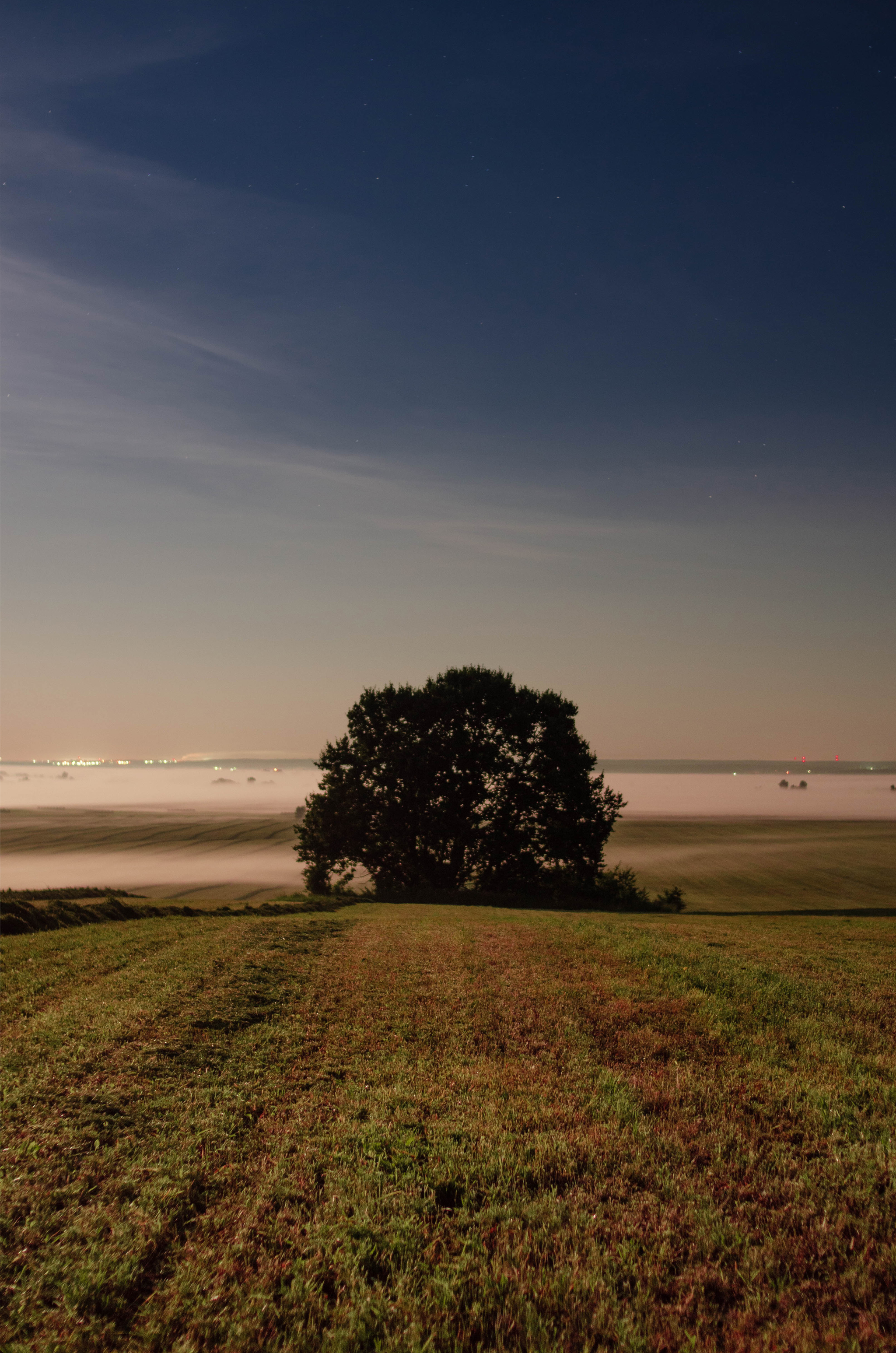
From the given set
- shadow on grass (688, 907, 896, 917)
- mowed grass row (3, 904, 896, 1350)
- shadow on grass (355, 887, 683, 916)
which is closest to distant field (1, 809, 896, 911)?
shadow on grass (688, 907, 896, 917)

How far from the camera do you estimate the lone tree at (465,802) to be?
4397cm

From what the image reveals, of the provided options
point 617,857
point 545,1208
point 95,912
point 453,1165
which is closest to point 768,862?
point 617,857

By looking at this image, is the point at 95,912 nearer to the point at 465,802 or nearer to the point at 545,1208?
the point at 545,1208

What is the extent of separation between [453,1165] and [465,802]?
39023 millimetres

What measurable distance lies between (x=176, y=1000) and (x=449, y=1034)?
15.4ft

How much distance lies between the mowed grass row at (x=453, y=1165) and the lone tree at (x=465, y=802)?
31656mm

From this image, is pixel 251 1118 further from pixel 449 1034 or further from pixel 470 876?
pixel 470 876

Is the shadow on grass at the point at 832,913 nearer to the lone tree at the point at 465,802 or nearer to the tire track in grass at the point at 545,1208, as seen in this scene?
the lone tree at the point at 465,802

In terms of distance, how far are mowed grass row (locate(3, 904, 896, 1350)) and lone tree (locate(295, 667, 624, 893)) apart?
3166 cm

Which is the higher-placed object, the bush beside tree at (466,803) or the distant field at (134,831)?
the bush beside tree at (466,803)

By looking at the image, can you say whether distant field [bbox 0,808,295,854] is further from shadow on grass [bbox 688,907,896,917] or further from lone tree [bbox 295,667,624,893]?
shadow on grass [bbox 688,907,896,917]

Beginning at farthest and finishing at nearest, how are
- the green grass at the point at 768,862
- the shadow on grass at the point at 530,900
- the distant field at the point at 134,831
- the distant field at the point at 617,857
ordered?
the distant field at the point at 134,831, the distant field at the point at 617,857, the green grass at the point at 768,862, the shadow on grass at the point at 530,900

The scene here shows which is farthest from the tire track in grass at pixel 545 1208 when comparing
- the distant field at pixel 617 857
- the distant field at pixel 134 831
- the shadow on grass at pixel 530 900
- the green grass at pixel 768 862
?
the distant field at pixel 134 831

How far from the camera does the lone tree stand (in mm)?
43969
